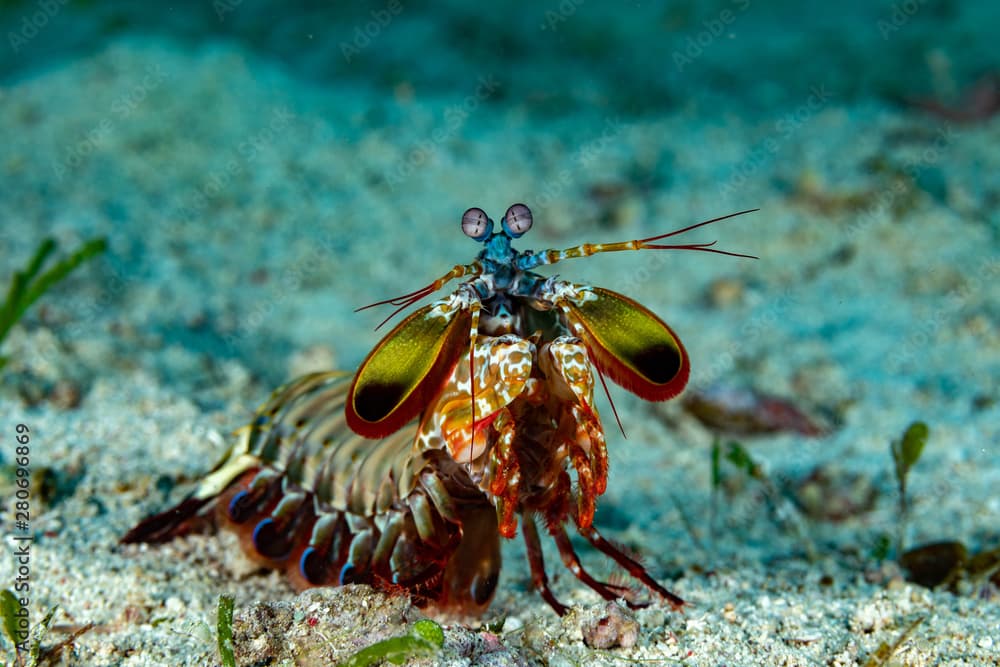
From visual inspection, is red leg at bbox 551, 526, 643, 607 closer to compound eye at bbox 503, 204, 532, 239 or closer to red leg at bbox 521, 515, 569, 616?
red leg at bbox 521, 515, 569, 616

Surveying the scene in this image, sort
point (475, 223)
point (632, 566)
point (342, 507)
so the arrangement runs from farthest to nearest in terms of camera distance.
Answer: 1. point (342, 507)
2. point (632, 566)
3. point (475, 223)

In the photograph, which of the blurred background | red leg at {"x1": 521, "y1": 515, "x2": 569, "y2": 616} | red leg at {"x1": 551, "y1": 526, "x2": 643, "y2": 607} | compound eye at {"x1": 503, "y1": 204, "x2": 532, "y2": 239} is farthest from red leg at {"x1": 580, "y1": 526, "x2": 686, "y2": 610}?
compound eye at {"x1": 503, "y1": 204, "x2": 532, "y2": 239}

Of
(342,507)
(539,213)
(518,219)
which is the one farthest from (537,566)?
(539,213)

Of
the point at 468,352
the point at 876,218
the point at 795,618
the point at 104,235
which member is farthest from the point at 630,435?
the point at 104,235

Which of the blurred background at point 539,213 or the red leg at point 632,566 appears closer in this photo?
the red leg at point 632,566

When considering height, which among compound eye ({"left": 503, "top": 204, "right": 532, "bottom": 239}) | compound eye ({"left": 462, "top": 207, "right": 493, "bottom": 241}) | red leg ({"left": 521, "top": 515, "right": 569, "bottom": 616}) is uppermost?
compound eye ({"left": 503, "top": 204, "right": 532, "bottom": 239})

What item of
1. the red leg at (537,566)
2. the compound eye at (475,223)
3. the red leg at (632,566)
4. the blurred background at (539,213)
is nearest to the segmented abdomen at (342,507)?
the red leg at (537,566)

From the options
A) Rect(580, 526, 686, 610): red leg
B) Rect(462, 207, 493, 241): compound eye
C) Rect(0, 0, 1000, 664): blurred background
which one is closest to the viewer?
Rect(462, 207, 493, 241): compound eye

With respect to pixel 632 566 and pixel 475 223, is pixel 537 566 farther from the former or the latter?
pixel 475 223

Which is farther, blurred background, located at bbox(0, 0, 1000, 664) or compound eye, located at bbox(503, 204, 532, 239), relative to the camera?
blurred background, located at bbox(0, 0, 1000, 664)

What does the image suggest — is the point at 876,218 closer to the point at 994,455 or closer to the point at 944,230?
the point at 944,230

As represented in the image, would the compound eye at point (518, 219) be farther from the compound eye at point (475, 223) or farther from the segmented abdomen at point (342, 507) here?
the segmented abdomen at point (342, 507)

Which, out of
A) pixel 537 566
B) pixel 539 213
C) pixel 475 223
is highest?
pixel 539 213
